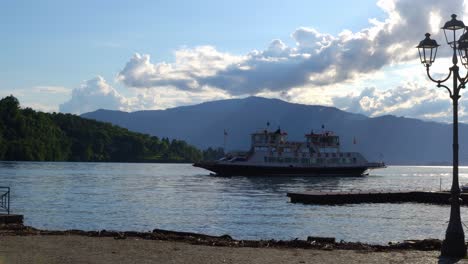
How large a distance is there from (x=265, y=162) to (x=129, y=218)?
73.0m

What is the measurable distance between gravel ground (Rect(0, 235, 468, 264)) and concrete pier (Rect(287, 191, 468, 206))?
1347 inches

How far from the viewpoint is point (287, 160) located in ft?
376

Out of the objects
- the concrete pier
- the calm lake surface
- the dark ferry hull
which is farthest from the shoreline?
the dark ferry hull

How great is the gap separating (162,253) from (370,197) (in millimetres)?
41555

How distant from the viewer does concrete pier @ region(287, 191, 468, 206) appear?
53562mm

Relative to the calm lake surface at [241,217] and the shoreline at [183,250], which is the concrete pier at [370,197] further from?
the shoreline at [183,250]

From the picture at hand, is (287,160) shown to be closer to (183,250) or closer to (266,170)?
(266,170)

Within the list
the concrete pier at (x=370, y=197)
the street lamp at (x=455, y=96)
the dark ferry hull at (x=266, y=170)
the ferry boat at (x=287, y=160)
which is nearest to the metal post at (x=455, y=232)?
the street lamp at (x=455, y=96)

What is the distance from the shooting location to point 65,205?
4809cm

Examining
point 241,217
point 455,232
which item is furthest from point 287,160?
point 455,232

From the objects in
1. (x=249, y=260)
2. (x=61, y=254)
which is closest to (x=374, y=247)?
(x=249, y=260)

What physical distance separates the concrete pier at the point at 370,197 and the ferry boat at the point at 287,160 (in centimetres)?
5225

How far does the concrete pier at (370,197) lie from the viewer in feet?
176

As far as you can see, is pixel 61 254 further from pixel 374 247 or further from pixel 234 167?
pixel 234 167
